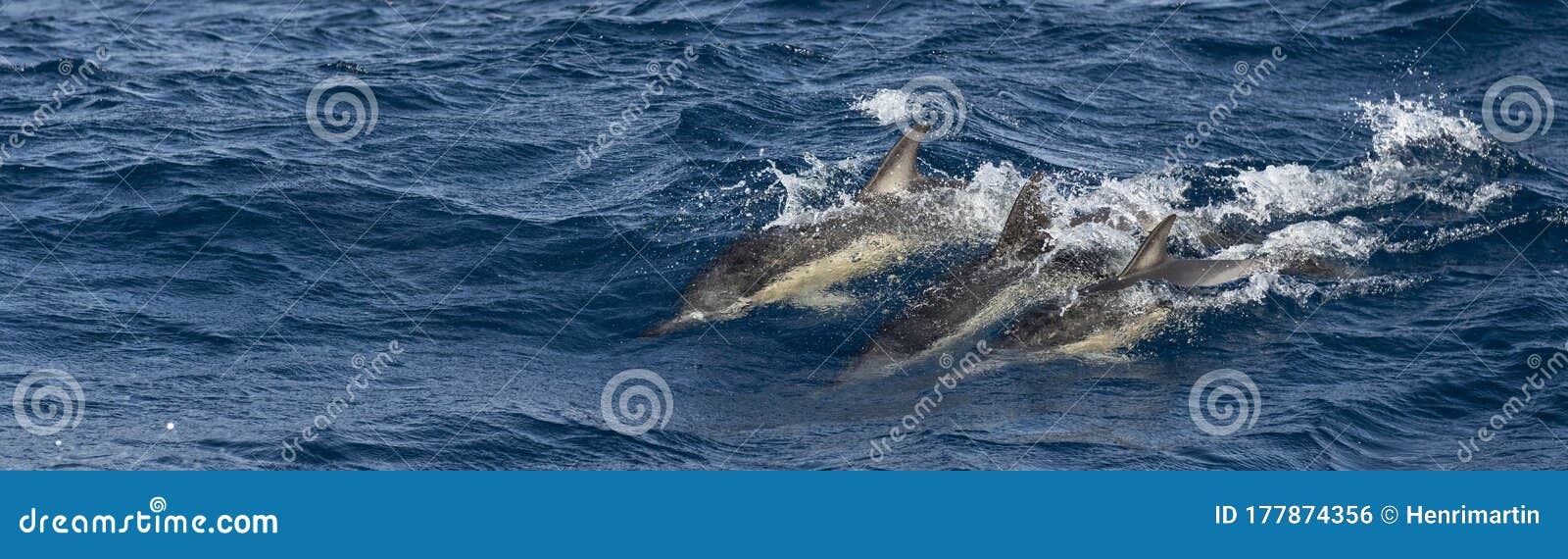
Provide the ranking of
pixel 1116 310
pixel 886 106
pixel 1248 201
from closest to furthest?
pixel 1116 310 < pixel 1248 201 < pixel 886 106

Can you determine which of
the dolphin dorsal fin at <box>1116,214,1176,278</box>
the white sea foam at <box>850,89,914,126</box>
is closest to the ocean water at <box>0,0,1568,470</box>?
the white sea foam at <box>850,89,914,126</box>

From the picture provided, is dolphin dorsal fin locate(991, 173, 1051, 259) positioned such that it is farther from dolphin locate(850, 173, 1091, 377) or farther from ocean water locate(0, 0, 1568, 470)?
ocean water locate(0, 0, 1568, 470)

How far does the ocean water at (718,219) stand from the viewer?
13.2 meters

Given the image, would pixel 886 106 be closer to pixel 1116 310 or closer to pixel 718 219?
pixel 718 219

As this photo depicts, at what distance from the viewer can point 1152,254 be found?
1578cm

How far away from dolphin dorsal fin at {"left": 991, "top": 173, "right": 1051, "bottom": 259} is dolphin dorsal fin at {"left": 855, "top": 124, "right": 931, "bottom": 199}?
1.64 meters

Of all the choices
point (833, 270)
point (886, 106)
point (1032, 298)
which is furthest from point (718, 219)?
point (886, 106)

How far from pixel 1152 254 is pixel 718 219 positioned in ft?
17.4

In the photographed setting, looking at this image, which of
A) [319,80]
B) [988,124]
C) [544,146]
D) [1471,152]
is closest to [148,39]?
[319,80]

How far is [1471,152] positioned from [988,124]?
6.47 m

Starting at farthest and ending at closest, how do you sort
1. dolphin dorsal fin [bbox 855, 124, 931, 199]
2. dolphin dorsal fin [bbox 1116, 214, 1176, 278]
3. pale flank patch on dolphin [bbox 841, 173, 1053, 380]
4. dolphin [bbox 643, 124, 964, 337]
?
dolphin dorsal fin [bbox 855, 124, 931, 199]
dolphin [bbox 643, 124, 964, 337]
dolphin dorsal fin [bbox 1116, 214, 1176, 278]
pale flank patch on dolphin [bbox 841, 173, 1053, 380]

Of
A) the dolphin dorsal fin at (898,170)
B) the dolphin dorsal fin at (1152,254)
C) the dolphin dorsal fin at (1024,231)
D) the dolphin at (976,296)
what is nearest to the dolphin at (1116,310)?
the dolphin dorsal fin at (1152,254)

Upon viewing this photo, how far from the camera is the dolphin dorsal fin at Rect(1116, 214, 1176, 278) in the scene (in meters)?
15.6

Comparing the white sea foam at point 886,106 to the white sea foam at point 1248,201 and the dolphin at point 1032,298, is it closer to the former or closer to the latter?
the white sea foam at point 1248,201
